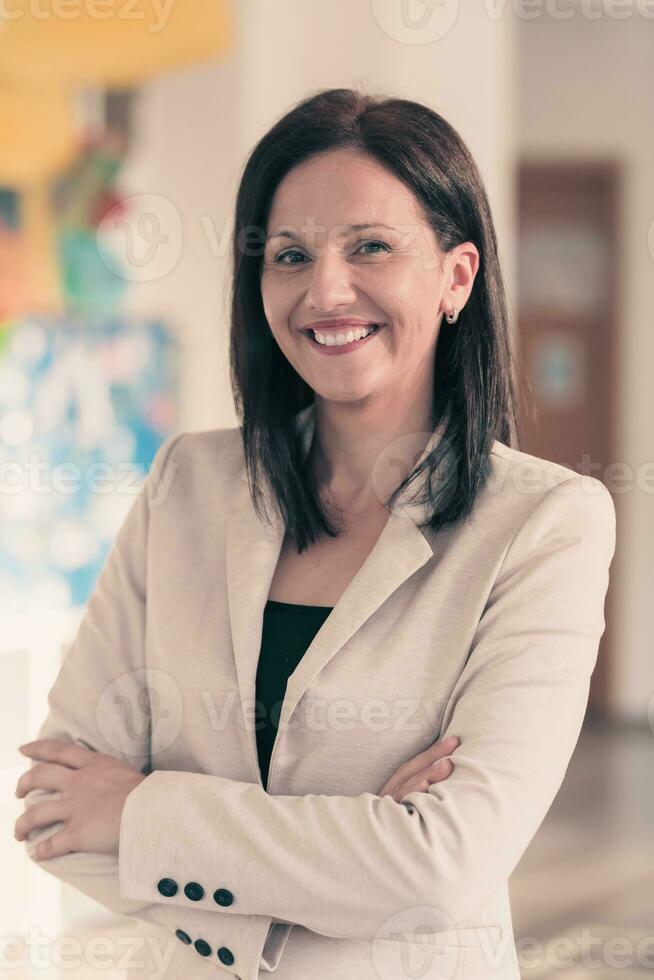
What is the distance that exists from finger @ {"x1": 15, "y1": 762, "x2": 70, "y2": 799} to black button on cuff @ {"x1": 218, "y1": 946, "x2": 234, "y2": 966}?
28 centimetres

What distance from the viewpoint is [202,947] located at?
1.34 meters

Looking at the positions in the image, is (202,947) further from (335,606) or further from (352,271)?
(352,271)

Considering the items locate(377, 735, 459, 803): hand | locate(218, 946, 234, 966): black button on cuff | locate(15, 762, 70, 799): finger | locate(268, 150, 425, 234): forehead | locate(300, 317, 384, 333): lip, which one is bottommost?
locate(218, 946, 234, 966): black button on cuff

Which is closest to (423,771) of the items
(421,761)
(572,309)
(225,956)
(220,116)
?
(421,761)

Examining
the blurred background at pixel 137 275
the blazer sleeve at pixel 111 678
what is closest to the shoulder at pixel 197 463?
the blazer sleeve at pixel 111 678

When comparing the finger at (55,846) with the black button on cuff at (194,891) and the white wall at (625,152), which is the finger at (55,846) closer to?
the black button on cuff at (194,891)

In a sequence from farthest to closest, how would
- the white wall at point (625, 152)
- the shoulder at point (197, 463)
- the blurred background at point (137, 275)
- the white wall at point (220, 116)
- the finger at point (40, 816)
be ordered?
1. the white wall at point (625, 152)
2. the white wall at point (220, 116)
3. the blurred background at point (137, 275)
4. the shoulder at point (197, 463)
5. the finger at point (40, 816)

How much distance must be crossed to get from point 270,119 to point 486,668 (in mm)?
2782

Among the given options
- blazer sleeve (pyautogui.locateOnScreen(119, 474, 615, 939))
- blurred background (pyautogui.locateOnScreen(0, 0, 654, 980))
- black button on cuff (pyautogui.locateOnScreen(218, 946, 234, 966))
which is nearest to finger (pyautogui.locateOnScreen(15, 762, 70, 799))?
blazer sleeve (pyautogui.locateOnScreen(119, 474, 615, 939))

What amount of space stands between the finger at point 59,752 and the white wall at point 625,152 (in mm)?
4758

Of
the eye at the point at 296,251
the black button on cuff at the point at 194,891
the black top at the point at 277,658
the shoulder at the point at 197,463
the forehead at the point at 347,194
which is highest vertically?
the forehead at the point at 347,194

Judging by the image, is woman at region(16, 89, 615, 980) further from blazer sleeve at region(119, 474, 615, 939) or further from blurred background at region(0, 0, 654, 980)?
blurred background at region(0, 0, 654, 980)

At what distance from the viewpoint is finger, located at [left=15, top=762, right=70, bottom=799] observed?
1467 mm

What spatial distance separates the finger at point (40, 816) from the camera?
1439mm
